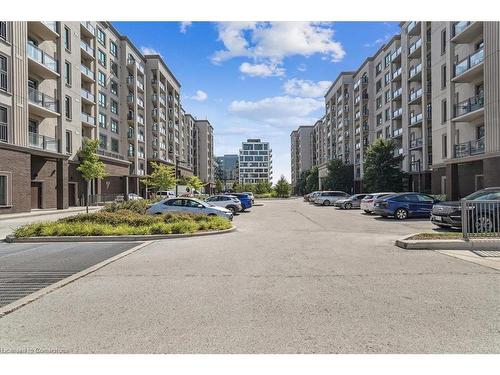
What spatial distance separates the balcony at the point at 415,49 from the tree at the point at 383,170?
11323 mm

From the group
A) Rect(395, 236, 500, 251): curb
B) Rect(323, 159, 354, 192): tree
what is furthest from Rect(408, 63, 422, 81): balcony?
Rect(395, 236, 500, 251): curb

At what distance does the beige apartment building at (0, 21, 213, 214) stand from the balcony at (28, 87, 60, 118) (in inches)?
3.4

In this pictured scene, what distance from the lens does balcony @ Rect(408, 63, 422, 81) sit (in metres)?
38.4

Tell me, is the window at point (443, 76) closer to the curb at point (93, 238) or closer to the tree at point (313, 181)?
the curb at point (93, 238)

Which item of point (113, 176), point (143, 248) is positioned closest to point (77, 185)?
point (113, 176)

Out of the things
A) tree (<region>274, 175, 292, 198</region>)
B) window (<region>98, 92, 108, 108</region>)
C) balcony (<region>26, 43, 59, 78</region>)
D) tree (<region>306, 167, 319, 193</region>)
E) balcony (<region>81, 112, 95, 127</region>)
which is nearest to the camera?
balcony (<region>26, 43, 59, 78</region>)

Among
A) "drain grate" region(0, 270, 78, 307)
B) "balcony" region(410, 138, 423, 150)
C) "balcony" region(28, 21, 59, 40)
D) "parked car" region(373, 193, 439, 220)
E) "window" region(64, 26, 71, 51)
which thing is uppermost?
"window" region(64, 26, 71, 51)

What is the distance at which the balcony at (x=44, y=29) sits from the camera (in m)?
27.2

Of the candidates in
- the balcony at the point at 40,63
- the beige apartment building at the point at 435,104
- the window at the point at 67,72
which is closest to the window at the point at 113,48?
the window at the point at 67,72

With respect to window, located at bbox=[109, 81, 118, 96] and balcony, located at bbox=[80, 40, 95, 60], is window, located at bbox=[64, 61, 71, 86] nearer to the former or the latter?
balcony, located at bbox=[80, 40, 95, 60]

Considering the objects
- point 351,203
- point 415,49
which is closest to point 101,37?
point 351,203

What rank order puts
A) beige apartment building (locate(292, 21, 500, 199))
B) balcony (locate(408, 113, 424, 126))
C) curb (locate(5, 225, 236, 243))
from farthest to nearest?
balcony (locate(408, 113, 424, 126))
beige apartment building (locate(292, 21, 500, 199))
curb (locate(5, 225, 236, 243))

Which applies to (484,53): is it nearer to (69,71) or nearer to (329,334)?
(329,334)

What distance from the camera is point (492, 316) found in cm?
449
